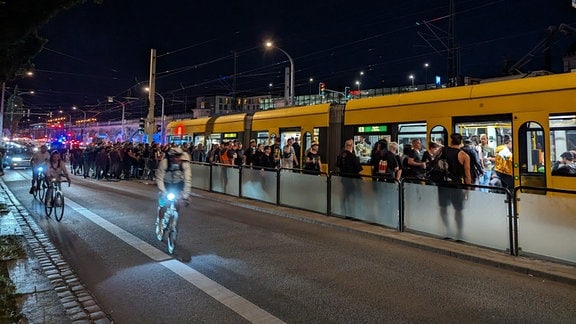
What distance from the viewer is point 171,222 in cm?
724

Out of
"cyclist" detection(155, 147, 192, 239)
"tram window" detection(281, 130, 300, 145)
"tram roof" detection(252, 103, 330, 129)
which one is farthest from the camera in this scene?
"tram window" detection(281, 130, 300, 145)

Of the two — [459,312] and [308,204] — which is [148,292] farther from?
[308,204]

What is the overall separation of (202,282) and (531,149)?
717 centimetres

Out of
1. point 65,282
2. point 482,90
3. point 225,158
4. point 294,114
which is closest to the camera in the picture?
point 65,282

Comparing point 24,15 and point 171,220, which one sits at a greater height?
point 24,15

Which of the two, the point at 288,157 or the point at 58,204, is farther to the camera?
the point at 288,157

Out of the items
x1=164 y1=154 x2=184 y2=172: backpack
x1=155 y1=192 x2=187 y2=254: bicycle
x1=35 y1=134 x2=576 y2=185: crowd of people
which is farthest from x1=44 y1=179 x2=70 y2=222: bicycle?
x1=164 y1=154 x2=184 y2=172: backpack

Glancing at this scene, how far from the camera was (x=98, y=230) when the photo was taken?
29.3ft

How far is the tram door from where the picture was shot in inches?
336

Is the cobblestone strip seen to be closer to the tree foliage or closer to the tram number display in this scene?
the tree foliage

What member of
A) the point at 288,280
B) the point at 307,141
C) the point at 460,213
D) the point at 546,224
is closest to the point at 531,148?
the point at 460,213

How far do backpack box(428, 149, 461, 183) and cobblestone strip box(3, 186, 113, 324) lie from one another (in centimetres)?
640

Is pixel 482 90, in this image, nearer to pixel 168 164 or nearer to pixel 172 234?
pixel 168 164

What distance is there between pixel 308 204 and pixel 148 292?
6504 mm
